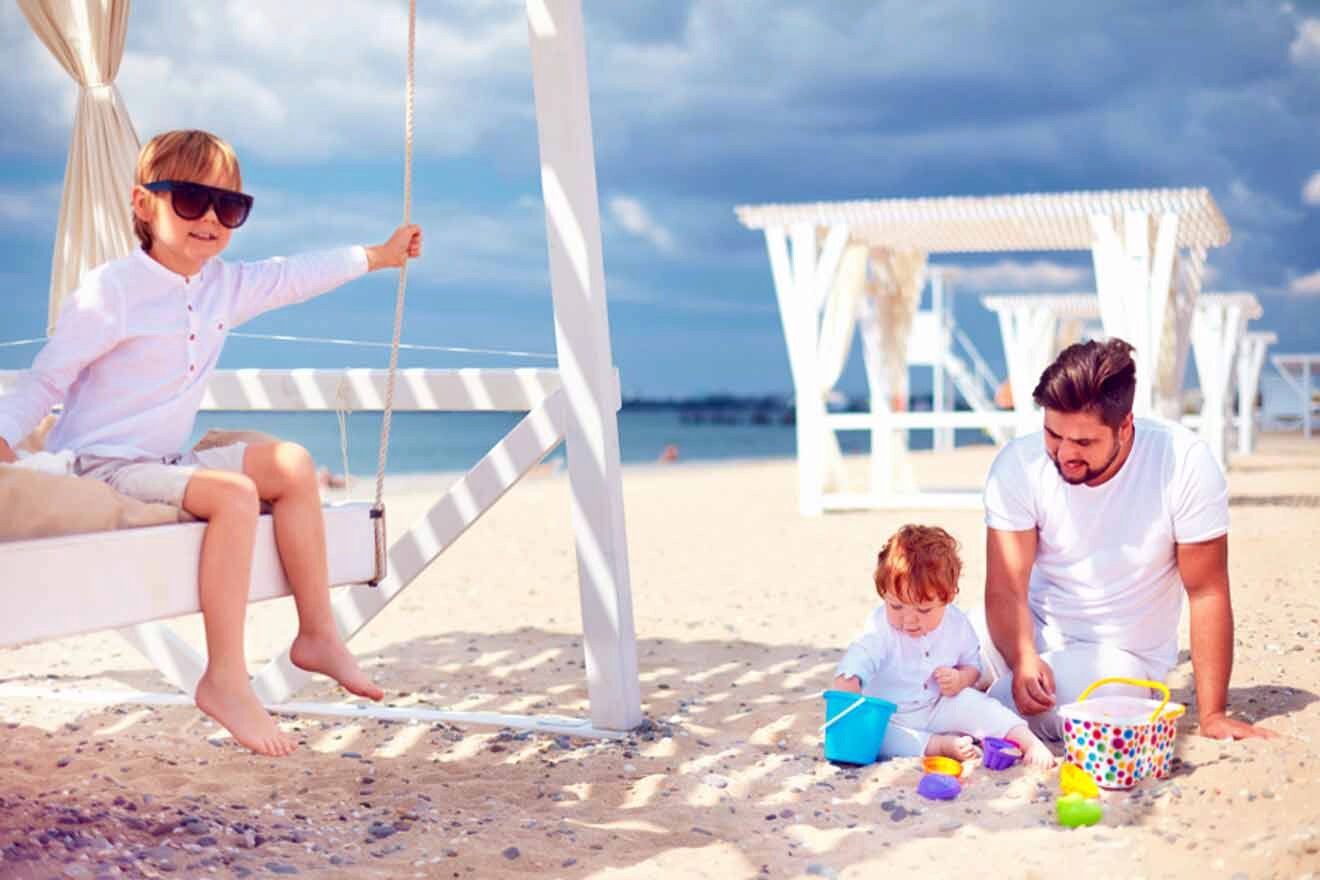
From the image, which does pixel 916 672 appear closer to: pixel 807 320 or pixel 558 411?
pixel 558 411

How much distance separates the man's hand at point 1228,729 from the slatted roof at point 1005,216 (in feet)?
19.8

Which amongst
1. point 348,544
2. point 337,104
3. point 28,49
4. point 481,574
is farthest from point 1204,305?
point 337,104

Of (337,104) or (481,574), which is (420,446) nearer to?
(337,104)

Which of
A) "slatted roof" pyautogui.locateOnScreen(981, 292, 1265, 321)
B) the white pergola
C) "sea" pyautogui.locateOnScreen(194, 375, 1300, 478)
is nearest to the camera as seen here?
the white pergola

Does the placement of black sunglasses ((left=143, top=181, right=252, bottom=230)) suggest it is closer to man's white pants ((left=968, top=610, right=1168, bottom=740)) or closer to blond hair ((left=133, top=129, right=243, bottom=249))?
blond hair ((left=133, top=129, right=243, bottom=249))

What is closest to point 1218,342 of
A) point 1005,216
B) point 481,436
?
point 1005,216

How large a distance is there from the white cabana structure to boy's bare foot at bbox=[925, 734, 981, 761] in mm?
6001

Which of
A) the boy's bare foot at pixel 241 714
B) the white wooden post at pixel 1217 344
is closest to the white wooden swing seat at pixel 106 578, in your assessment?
the boy's bare foot at pixel 241 714

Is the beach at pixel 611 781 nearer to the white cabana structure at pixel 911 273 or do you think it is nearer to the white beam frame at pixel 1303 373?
the white cabana structure at pixel 911 273

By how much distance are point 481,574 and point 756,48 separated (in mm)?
34941

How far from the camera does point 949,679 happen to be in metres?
3.31

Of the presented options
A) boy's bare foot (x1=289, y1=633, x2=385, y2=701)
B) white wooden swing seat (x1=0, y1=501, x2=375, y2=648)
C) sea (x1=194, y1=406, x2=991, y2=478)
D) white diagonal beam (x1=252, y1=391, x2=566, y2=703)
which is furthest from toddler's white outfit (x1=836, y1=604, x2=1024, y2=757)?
sea (x1=194, y1=406, x2=991, y2=478)

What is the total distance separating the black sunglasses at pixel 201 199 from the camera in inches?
109

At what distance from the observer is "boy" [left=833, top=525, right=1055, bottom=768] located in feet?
10.6
